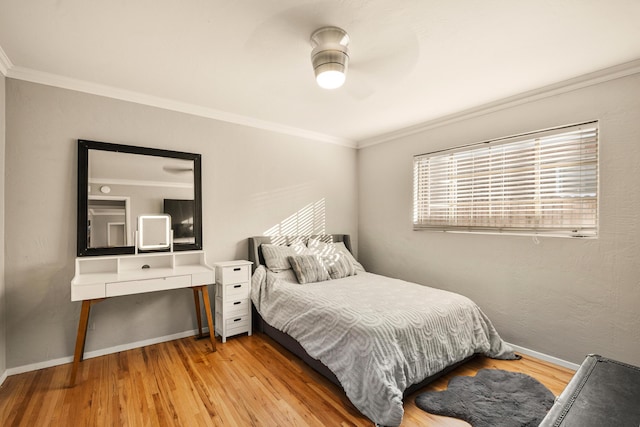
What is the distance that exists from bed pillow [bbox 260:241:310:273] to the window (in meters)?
1.68

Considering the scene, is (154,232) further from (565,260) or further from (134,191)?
(565,260)

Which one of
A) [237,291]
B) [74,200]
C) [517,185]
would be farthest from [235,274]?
[517,185]

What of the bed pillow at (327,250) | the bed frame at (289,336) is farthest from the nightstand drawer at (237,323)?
the bed pillow at (327,250)

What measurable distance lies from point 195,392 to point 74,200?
6.47 feet

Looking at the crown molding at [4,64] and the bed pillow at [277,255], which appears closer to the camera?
the crown molding at [4,64]

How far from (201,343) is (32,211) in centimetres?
189

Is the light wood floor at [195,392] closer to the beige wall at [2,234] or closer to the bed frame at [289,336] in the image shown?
the bed frame at [289,336]

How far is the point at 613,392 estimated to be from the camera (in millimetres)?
1359

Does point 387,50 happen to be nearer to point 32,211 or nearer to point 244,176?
point 244,176

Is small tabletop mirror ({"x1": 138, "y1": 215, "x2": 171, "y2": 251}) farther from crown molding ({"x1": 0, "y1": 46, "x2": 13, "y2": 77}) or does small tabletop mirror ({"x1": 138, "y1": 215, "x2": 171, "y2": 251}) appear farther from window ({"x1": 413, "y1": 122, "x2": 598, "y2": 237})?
window ({"x1": 413, "y1": 122, "x2": 598, "y2": 237})

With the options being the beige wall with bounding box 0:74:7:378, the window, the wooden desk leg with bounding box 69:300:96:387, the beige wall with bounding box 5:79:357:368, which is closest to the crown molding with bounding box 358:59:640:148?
the window

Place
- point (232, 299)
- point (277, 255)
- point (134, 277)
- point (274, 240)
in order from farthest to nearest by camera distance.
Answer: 1. point (274, 240)
2. point (277, 255)
3. point (232, 299)
4. point (134, 277)

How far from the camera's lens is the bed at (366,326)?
6.24ft

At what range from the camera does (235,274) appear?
3.15 metres
